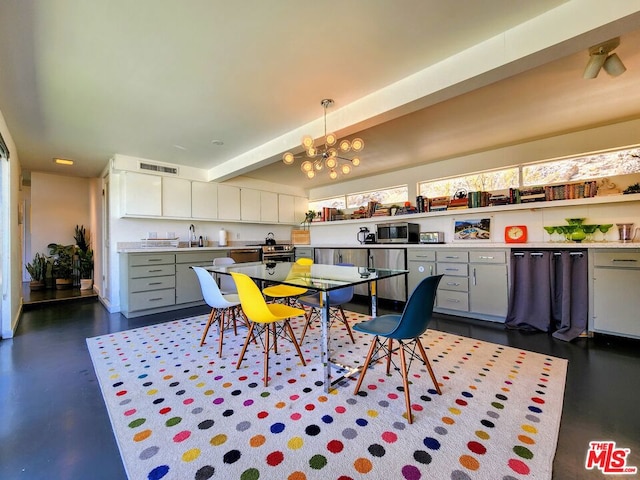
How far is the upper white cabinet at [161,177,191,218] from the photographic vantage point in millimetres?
4609

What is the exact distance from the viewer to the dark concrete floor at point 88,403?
1318mm

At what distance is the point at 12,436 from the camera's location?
4.99ft

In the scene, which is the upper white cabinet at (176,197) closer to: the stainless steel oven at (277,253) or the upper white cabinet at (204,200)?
the upper white cabinet at (204,200)

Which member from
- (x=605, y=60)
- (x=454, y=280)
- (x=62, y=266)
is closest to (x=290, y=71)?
(x=605, y=60)

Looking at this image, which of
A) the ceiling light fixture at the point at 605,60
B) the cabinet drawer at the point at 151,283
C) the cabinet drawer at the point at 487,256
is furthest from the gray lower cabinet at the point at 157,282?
the ceiling light fixture at the point at 605,60

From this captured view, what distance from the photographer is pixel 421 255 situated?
4.17 m

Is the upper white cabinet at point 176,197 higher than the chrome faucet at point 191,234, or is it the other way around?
the upper white cabinet at point 176,197

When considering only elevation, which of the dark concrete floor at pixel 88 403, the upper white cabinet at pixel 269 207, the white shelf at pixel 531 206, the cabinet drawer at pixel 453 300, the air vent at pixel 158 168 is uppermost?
the air vent at pixel 158 168

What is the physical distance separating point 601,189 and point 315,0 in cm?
393

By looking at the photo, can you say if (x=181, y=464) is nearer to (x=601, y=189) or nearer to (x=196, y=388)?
(x=196, y=388)

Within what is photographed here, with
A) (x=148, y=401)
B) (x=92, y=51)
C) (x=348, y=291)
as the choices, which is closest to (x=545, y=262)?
(x=348, y=291)

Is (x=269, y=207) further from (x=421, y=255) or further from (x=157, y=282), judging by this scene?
(x=421, y=255)

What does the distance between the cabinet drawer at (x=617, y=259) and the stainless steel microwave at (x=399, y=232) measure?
89.9 inches

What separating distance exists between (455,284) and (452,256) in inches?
15.4
